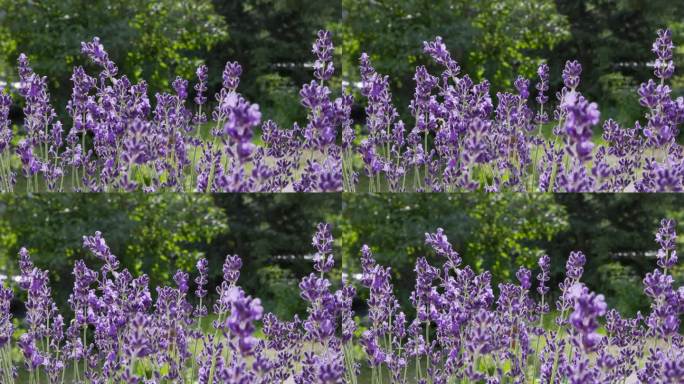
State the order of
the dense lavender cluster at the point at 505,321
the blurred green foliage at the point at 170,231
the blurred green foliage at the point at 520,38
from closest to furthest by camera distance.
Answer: the dense lavender cluster at the point at 505,321 → the blurred green foliage at the point at 170,231 → the blurred green foliage at the point at 520,38

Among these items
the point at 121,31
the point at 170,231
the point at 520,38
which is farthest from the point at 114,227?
the point at 520,38

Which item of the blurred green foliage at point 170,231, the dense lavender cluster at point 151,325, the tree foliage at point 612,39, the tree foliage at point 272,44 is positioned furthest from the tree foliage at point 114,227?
the tree foliage at point 612,39

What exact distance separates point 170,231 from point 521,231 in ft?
6.91

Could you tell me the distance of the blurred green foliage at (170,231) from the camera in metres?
5.14

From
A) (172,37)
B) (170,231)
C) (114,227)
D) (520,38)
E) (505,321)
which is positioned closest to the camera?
(505,321)

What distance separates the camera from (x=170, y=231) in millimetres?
5297

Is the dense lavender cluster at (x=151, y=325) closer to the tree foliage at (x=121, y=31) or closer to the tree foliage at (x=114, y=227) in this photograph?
the tree foliage at (x=114, y=227)

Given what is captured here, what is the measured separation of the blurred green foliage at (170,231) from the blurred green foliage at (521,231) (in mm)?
321

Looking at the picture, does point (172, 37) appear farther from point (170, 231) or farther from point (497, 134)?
point (497, 134)

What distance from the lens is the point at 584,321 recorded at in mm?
2020

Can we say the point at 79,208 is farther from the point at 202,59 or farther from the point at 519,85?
the point at 519,85

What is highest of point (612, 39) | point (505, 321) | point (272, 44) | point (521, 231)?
point (612, 39)

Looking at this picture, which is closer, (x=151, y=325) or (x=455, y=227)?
(x=151, y=325)

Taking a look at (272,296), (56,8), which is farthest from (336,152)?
(56,8)
